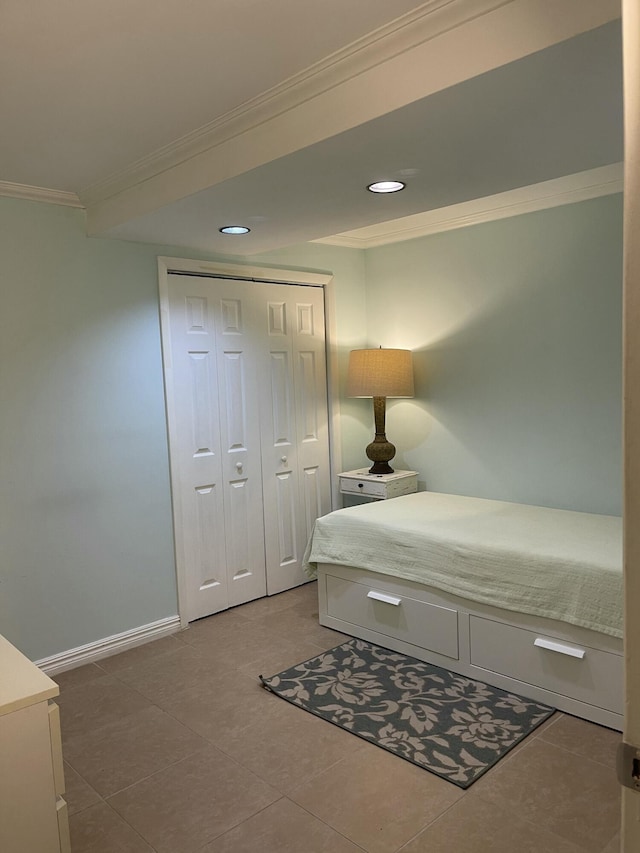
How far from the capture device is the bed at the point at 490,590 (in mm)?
2586

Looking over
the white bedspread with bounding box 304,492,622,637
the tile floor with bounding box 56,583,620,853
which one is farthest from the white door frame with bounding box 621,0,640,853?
the white bedspread with bounding box 304,492,622,637

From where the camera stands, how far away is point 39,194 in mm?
3078

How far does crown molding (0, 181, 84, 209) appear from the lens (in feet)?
9.78

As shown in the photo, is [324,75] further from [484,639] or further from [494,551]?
[484,639]

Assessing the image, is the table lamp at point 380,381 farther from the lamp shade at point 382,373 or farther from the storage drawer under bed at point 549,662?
the storage drawer under bed at point 549,662

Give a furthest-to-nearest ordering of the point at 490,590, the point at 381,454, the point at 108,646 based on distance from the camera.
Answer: the point at 381,454
the point at 108,646
the point at 490,590

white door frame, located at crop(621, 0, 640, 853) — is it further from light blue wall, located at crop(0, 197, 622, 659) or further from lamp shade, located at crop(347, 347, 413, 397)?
lamp shade, located at crop(347, 347, 413, 397)

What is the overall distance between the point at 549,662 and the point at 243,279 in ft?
8.86

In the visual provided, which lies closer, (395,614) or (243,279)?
(395,614)

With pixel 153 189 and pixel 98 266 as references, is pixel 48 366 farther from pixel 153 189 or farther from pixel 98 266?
pixel 153 189

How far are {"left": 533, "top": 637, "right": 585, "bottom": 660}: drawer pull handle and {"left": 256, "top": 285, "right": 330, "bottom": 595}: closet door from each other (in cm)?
193

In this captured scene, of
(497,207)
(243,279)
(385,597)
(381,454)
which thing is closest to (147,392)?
(243,279)

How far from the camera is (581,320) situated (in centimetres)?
348

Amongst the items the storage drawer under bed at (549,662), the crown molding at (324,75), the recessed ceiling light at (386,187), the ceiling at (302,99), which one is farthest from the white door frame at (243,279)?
the storage drawer under bed at (549,662)
